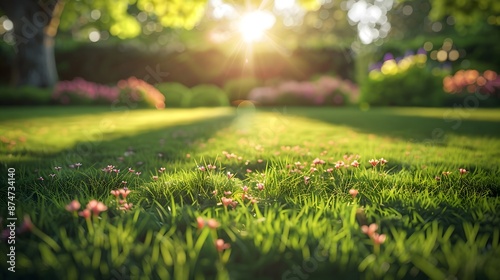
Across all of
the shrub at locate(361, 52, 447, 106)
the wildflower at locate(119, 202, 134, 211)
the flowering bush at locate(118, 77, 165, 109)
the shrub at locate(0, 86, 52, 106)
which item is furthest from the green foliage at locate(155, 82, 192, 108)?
the wildflower at locate(119, 202, 134, 211)

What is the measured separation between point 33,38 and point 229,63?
914 cm

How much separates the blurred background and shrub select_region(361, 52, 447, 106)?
0.04 meters

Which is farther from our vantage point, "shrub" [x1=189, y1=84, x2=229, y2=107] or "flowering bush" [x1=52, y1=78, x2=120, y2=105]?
"shrub" [x1=189, y1=84, x2=229, y2=107]

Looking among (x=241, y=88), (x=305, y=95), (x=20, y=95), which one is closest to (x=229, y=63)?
(x=241, y=88)

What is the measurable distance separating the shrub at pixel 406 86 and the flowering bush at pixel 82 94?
Result: 10.5 meters

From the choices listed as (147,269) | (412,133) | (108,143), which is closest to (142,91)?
(108,143)

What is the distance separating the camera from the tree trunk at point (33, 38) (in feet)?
46.9

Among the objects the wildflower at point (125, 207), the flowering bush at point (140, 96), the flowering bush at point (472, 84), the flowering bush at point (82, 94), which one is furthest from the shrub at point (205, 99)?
the wildflower at point (125, 207)

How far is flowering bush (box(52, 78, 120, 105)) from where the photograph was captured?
48.4 ft

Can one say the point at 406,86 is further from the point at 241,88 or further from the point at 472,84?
the point at 241,88

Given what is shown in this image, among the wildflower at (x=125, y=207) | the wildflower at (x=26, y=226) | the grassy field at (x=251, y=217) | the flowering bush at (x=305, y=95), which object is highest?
the flowering bush at (x=305, y=95)

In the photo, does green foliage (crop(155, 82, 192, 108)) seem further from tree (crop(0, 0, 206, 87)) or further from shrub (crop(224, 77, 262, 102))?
tree (crop(0, 0, 206, 87))

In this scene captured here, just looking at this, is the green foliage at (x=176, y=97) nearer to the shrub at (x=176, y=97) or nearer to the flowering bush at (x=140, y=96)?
the shrub at (x=176, y=97)

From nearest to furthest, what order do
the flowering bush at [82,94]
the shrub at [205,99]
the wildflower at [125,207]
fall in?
the wildflower at [125,207] < the flowering bush at [82,94] < the shrub at [205,99]
